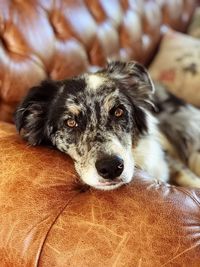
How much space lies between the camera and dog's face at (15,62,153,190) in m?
1.35

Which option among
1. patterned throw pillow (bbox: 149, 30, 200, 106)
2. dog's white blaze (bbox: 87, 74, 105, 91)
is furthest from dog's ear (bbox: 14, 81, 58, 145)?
patterned throw pillow (bbox: 149, 30, 200, 106)

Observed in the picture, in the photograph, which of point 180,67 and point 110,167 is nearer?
point 110,167

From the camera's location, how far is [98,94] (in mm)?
1521

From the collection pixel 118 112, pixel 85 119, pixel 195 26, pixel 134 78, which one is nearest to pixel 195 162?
pixel 134 78

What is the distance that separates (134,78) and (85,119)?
40 centimetres

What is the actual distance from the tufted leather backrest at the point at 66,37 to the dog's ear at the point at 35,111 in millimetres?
143

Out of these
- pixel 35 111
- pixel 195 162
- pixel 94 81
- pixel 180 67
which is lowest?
pixel 195 162

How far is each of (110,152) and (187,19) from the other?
1985mm

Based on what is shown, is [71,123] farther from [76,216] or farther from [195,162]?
[195,162]

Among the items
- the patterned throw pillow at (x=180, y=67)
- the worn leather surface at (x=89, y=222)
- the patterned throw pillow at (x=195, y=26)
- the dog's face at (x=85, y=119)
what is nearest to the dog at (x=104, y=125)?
the dog's face at (x=85, y=119)

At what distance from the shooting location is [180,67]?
241 centimetres

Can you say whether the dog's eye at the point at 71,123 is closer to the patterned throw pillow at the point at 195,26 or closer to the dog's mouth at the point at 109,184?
the dog's mouth at the point at 109,184

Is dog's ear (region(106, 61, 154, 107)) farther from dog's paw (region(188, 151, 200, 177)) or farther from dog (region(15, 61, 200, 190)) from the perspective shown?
dog's paw (region(188, 151, 200, 177))

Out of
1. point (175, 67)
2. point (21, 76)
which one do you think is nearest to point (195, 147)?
point (175, 67)
